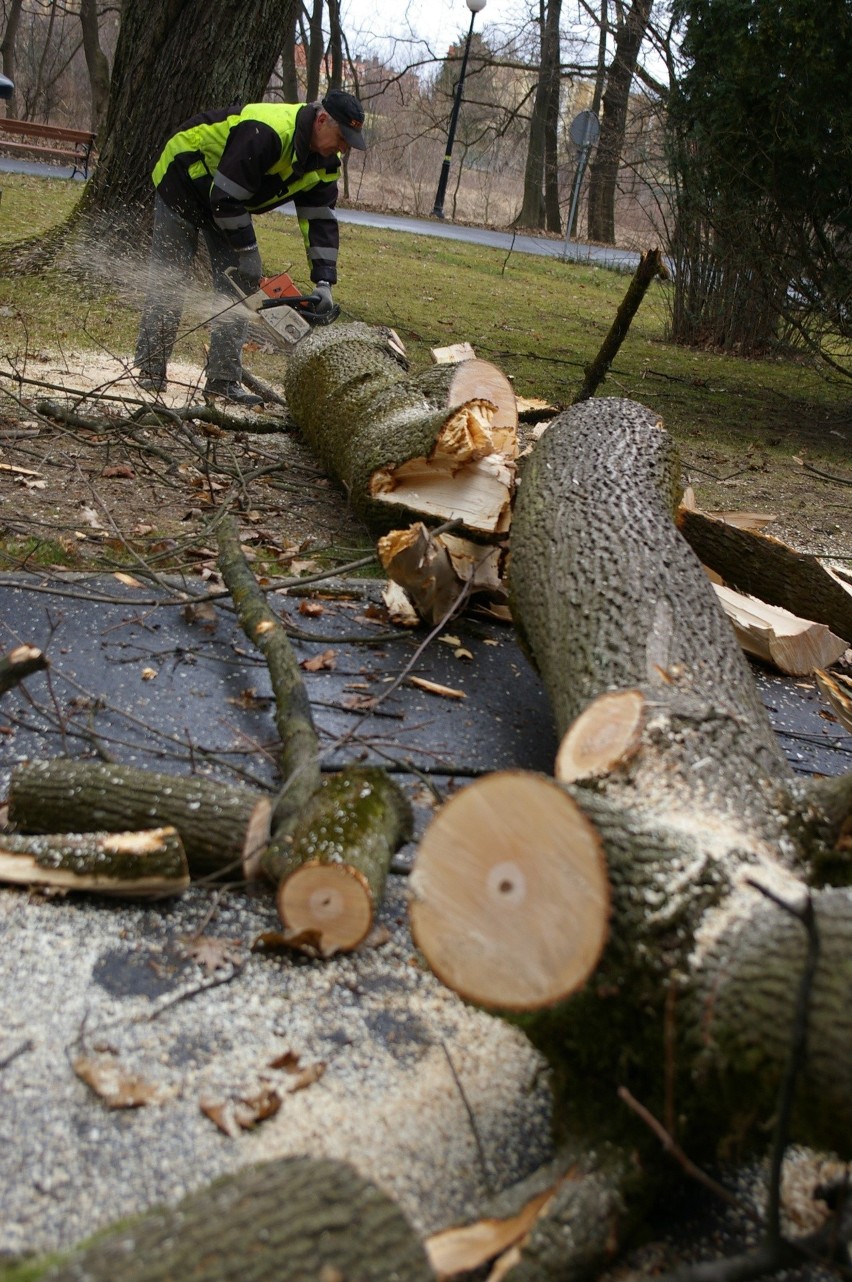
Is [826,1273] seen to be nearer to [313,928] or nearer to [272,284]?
[313,928]

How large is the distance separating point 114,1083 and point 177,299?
19.1 feet

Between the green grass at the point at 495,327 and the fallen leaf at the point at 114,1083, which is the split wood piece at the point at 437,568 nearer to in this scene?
the fallen leaf at the point at 114,1083

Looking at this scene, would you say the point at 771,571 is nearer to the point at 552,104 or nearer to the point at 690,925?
the point at 690,925

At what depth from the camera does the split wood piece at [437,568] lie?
381 cm

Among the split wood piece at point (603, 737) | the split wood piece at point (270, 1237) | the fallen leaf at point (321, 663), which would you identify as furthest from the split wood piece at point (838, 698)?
the split wood piece at point (270, 1237)

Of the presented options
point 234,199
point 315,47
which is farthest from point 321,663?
point 315,47

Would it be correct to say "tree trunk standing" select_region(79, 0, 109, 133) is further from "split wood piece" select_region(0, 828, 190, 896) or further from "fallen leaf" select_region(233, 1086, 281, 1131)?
"fallen leaf" select_region(233, 1086, 281, 1131)

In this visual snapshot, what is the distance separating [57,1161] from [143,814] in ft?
2.87

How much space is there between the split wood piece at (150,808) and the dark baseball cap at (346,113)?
4464mm

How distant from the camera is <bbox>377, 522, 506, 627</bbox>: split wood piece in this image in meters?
3.81

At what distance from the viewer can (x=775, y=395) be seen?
33.2ft

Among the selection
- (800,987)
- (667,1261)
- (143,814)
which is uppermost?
(800,987)

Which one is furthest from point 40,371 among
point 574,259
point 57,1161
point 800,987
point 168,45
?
point 574,259

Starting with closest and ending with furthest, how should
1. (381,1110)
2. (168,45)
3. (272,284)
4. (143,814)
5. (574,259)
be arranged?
(381,1110)
(143,814)
(272,284)
(168,45)
(574,259)
